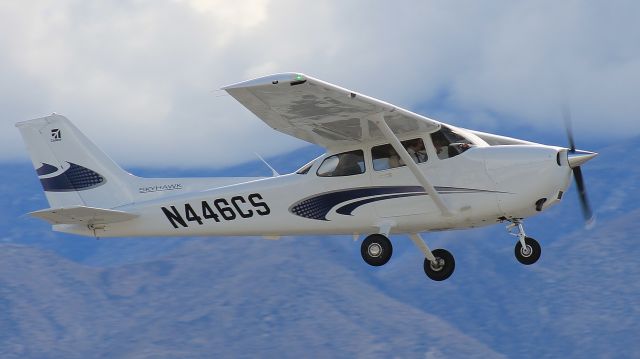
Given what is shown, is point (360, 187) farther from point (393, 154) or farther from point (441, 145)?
point (441, 145)

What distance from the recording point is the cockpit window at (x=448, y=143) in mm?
21297

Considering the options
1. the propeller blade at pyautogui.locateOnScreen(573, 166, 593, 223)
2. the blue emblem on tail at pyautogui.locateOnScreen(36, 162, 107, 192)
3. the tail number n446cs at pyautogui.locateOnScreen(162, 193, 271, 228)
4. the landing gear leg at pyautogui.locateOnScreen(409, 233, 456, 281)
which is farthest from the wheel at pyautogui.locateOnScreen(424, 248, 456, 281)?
the blue emblem on tail at pyautogui.locateOnScreen(36, 162, 107, 192)

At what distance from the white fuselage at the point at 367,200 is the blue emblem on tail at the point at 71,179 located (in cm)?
115

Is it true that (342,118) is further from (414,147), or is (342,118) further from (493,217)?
(493,217)

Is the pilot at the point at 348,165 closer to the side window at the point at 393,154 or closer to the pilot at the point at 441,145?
the side window at the point at 393,154

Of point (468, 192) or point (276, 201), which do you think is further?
point (276, 201)

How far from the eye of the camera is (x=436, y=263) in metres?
22.8

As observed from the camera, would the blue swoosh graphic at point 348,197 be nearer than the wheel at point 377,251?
Yes

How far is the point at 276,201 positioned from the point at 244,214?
69 centimetres

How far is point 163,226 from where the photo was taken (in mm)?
23594

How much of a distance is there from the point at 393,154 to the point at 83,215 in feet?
19.1

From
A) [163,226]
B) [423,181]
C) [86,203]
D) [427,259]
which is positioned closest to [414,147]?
[423,181]

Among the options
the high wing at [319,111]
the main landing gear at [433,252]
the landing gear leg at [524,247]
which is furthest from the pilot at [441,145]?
the landing gear leg at [524,247]

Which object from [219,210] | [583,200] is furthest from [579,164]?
[219,210]
